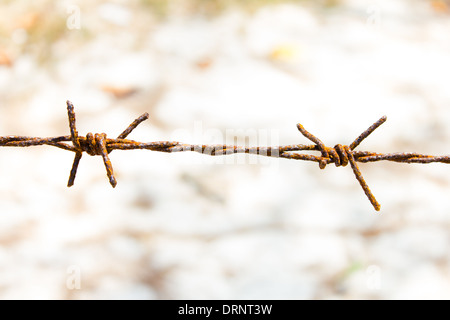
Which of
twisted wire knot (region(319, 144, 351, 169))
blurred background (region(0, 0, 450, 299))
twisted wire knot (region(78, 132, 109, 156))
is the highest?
blurred background (region(0, 0, 450, 299))

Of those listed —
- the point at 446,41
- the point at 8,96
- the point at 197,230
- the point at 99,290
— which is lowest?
the point at 99,290

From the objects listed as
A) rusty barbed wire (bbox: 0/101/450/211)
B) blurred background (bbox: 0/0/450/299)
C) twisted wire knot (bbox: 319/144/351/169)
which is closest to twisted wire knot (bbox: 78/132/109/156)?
rusty barbed wire (bbox: 0/101/450/211)

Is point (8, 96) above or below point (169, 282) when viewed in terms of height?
above

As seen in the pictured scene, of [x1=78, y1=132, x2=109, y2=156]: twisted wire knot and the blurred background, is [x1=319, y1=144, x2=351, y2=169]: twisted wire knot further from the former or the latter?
the blurred background

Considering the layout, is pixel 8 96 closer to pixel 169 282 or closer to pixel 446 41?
pixel 169 282

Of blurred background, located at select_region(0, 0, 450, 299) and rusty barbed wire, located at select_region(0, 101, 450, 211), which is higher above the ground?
blurred background, located at select_region(0, 0, 450, 299)

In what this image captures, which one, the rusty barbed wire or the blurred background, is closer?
the rusty barbed wire

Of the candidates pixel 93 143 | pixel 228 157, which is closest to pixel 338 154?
pixel 93 143

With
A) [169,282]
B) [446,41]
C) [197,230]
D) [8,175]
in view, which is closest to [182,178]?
[197,230]

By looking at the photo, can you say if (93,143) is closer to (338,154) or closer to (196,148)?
(196,148)
